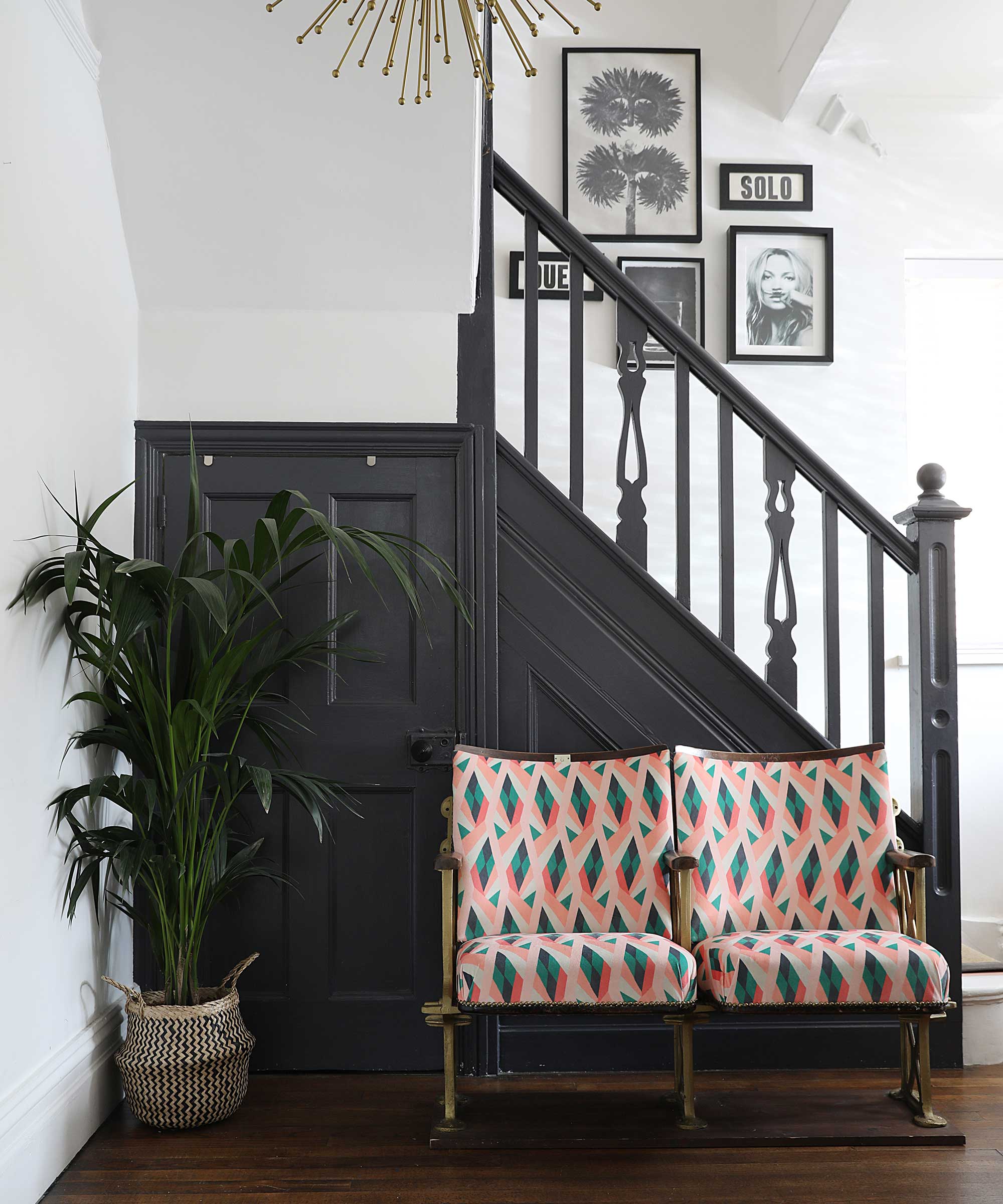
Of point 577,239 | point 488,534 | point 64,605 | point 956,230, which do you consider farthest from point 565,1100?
point 956,230

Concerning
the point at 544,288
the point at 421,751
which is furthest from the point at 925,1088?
the point at 544,288

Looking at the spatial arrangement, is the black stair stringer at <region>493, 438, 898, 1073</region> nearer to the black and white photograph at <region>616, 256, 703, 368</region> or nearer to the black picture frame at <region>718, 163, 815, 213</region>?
the black and white photograph at <region>616, 256, 703, 368</region>

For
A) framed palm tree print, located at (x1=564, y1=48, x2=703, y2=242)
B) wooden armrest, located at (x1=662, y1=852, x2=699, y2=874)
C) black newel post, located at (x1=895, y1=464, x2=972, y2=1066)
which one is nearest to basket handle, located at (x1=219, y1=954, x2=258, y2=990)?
wooden armrest, located at (x1=662, y1=852, x2=699, y2=874)

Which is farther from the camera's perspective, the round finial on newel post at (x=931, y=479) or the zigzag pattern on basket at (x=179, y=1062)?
the round finial on newel post at (x=931, y=479)

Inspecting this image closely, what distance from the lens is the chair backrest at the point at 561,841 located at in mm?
2811

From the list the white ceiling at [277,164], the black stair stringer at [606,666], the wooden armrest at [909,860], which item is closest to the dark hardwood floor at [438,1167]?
the wooden armrest at [909,860]

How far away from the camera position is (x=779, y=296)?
425 centimetres

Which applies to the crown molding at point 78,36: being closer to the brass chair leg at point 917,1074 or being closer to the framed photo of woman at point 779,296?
the framed photo of woman at point 779,296

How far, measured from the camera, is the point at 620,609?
3.17 metres

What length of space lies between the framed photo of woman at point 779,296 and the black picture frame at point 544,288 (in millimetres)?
577

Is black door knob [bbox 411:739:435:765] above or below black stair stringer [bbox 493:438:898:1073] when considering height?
below

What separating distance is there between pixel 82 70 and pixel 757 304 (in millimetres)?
2664

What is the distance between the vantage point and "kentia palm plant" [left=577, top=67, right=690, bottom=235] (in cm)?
424

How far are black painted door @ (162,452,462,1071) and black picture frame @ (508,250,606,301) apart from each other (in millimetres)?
1335
